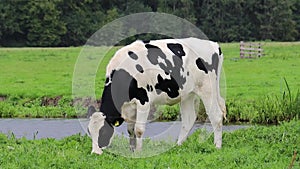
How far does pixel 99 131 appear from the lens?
8766 mm

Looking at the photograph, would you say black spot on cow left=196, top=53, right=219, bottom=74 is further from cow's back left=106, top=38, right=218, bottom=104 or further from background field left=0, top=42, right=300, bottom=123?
background field left=0, top=42, right=300, bottom=123

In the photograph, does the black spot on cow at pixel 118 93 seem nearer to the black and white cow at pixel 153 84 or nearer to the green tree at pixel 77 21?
the black and white cow at pixel 153 84

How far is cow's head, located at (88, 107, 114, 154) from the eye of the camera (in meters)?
8.73

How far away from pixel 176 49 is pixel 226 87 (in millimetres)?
10287

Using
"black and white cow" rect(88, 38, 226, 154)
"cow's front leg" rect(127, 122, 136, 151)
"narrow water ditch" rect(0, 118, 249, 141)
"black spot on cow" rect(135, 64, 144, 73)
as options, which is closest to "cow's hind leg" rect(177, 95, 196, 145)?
"black and white cow" rect(88, 38, 226, 154)

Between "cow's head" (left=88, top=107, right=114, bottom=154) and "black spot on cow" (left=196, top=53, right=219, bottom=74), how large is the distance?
6.25ft

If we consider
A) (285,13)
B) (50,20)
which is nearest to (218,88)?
(50,20)

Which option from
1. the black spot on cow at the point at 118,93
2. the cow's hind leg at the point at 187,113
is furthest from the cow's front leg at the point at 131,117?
the cow's hind leg at the point at 187,113

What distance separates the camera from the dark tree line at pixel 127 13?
52000mm

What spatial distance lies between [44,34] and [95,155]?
4431 cm

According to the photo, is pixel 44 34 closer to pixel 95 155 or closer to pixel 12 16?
pixel 12 16

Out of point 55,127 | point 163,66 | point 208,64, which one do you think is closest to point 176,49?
point 163,66

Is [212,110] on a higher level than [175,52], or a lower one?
lower

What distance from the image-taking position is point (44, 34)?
51812mm
